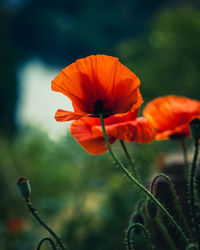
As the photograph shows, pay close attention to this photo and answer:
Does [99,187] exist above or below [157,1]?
below

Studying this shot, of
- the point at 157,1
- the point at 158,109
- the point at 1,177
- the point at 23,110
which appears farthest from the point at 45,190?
the point at 157,1

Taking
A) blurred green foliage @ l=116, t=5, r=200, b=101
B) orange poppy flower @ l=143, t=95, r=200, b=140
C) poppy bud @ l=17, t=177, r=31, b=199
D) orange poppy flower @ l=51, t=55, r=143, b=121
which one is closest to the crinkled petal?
orange poppy flower @ l=51, t=55, r=143, b=121

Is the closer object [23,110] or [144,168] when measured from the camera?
[144,168]

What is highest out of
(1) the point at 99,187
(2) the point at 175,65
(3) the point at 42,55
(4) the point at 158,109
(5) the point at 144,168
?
(3) the point at 42,55

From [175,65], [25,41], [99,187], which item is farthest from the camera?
[25,41]

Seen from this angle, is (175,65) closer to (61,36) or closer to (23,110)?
(23,110)

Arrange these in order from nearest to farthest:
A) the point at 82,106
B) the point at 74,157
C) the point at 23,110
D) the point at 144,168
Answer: the point at 82,106 → the point at 144,168 → the point at 74,157 → the point at 23,110

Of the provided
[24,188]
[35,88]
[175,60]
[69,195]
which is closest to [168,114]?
[24,188]
